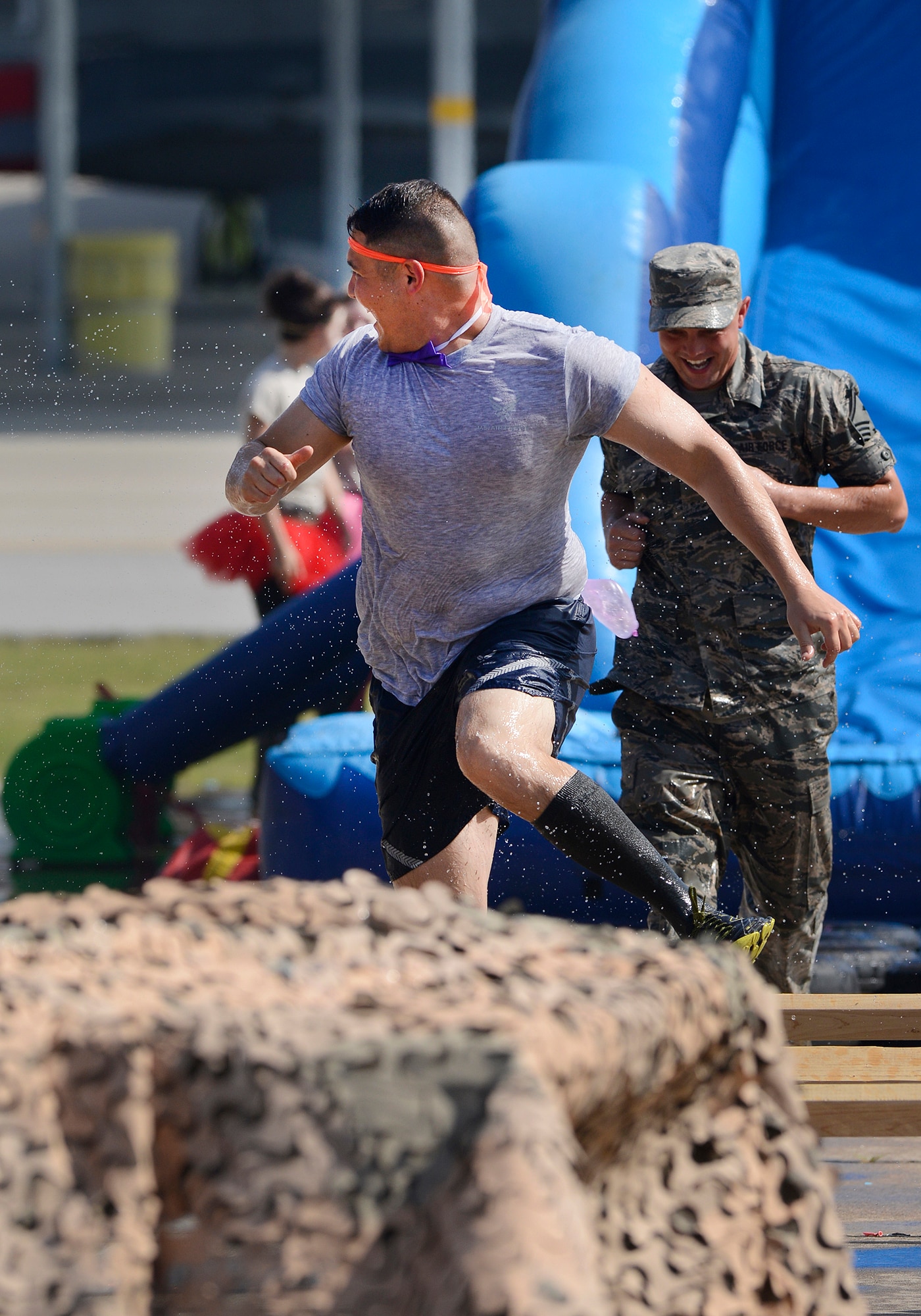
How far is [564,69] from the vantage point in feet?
18.4

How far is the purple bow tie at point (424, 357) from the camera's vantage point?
9.64ft

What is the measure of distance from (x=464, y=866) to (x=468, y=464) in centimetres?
68

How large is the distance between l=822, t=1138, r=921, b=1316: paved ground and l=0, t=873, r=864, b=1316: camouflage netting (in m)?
0.94

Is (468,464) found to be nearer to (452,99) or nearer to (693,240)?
(693,240)

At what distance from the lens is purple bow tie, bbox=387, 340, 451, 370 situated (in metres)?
2.94

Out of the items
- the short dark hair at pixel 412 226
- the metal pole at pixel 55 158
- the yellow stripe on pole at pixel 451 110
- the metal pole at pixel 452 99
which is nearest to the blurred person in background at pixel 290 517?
the short dark hair at pixel 412 226

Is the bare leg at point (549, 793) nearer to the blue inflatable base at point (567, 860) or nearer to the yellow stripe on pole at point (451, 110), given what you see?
the blue inflatable base at point (567, 860)

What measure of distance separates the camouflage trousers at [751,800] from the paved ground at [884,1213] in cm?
54

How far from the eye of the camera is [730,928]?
9.64ft

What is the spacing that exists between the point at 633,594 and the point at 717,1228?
212 cm

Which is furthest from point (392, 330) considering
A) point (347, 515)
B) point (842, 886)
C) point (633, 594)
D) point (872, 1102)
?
point (347, 515)

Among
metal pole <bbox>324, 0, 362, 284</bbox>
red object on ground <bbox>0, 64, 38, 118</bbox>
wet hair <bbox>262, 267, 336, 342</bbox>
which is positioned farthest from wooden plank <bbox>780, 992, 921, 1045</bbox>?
red object on ground <bbox>0, 64, 38, 118</bbox>

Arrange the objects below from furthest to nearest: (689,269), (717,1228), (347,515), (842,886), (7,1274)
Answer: (347,515), (842,886), (689,269), (717,1228), (7,1274)

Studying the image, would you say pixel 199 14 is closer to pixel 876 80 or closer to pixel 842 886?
pixel 876 80
